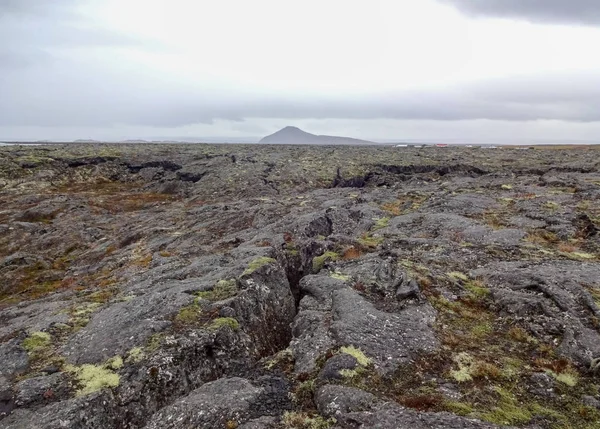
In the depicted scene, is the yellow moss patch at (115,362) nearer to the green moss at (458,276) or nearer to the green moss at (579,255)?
the green moss at (458,276)

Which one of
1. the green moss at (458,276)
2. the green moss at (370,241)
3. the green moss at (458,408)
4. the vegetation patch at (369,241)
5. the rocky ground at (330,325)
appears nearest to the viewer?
the green moss at (458,408)

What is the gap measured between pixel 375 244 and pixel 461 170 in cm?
6828

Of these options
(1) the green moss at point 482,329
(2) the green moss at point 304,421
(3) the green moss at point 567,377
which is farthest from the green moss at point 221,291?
(3) the green moss at point 567,377

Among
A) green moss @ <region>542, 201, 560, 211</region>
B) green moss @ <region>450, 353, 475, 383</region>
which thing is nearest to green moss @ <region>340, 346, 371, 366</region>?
green moss @ <region>450, 353, 475, 383</region>

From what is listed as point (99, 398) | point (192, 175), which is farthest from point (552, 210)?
point (192, 175)

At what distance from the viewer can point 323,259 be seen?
2950 cm

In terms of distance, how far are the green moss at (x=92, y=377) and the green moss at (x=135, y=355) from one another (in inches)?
35.7

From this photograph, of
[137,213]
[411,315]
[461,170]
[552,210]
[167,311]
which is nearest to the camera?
[411,315]

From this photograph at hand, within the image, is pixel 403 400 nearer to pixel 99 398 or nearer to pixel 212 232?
pixel 99 398

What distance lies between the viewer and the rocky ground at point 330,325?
15031 millimetres

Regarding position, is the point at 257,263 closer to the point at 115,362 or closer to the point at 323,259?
the point at 323,259

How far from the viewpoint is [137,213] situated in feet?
225

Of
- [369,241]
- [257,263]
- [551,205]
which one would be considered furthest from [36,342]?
[551,205]

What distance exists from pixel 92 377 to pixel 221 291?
8.49 metres
